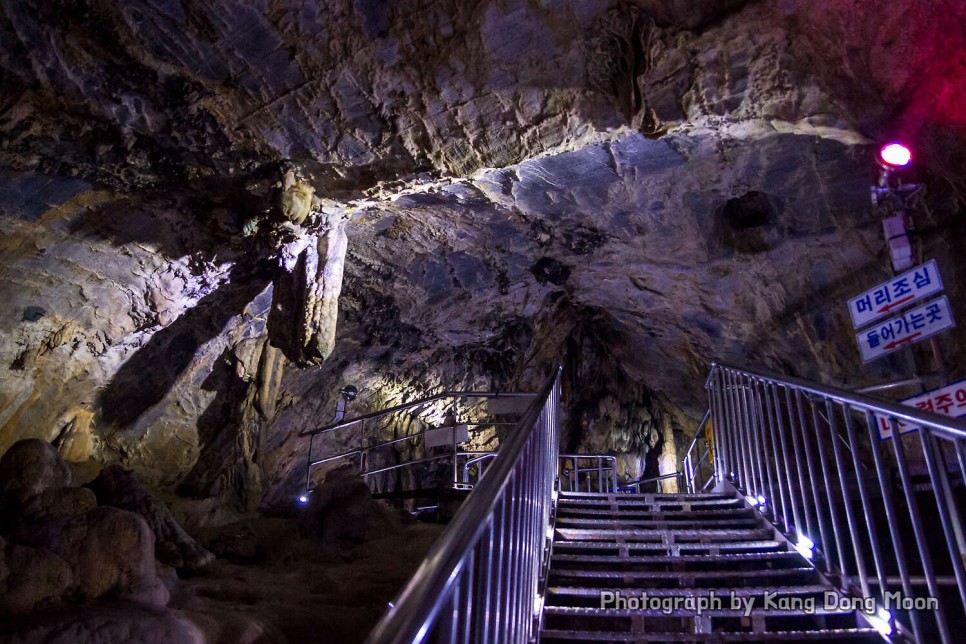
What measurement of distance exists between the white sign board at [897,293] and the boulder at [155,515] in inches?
246

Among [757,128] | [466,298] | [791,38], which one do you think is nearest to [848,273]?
[757,128]

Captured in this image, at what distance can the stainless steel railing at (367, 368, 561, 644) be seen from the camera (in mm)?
1251

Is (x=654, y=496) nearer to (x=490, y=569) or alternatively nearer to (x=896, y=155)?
(x=896, y=155)

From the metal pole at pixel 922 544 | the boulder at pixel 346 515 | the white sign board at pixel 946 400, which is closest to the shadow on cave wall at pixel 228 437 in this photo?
the boulder at pixel 346 515

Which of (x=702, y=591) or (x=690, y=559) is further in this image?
(x=690, y=559)

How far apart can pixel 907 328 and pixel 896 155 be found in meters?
1.43

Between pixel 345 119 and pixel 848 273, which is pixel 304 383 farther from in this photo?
pixel 848 273

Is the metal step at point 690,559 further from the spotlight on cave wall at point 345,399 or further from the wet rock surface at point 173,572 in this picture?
the spotlight on cave wall at point 345,399

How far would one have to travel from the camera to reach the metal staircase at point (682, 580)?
295 centimetres

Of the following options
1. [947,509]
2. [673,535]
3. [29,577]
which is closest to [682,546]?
[673,535]

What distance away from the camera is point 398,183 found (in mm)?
6777

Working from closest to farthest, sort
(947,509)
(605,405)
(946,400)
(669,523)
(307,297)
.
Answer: (947,509), (669,523), (946,400), (307,297), (605,405)

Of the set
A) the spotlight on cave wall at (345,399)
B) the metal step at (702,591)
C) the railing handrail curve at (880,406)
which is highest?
the spotlight on cave wall at (345,399)

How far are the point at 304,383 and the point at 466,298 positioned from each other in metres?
3.27
